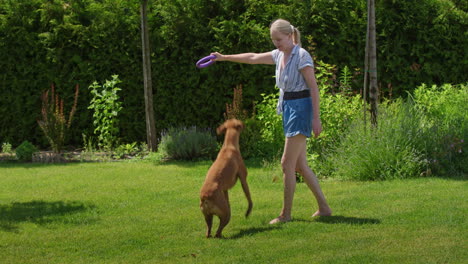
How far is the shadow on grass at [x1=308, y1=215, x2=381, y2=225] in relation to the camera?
585 centimetres

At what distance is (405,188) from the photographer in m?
7.20

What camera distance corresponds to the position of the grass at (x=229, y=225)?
197 inches

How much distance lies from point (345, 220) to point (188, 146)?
4537 millimetres

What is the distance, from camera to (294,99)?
5824mm

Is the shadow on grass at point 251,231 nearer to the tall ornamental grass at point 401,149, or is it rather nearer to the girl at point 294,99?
the girl at point 294,99

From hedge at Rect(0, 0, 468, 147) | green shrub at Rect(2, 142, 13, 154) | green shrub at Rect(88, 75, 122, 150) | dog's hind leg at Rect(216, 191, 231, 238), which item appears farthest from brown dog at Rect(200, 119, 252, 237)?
green shrub at Rect(2, 142, 13, 154)

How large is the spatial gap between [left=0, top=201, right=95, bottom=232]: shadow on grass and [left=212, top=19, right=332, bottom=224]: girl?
6.56ft

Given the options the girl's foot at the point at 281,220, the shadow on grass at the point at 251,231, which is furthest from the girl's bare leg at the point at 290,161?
the shadow on grass at the point at 251,231

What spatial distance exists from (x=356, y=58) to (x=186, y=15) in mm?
2969

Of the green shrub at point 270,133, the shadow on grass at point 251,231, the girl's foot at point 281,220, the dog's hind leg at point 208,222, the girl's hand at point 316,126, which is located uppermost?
the girl's hand at point 316,126

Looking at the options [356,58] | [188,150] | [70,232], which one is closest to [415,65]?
[356,58]

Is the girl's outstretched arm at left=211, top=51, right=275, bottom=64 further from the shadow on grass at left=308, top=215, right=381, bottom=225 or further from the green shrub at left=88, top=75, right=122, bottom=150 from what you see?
the green shrub at left=88, top=75, right=122, bottom=150

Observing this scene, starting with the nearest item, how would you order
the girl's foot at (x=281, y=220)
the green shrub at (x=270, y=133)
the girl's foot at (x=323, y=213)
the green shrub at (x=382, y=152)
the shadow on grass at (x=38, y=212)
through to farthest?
the girl's foot at (x=281, y=220), the girl's foot at (x=323, y=213), the shadow on grass at (x=38, y=212), the green shrub at (x=382, y=152), the green shrub at (x=270, y=133)

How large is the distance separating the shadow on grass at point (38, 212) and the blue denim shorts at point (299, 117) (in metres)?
2.14
